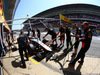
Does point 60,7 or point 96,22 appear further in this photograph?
point 60,7

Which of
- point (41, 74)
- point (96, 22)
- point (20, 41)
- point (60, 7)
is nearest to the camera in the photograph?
point (41, 74)

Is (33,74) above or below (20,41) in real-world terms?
below

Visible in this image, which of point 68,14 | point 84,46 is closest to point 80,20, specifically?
point 68,14

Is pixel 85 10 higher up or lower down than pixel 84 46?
higher up

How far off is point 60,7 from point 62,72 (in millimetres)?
46074

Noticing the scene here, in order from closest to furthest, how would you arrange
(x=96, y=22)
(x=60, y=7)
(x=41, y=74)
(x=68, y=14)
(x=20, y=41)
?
(x=41, y=74), (x=20, y=41), (x=96, y=22), (x=68, y=14), (x=60, y=7)

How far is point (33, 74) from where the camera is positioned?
9.23 feet

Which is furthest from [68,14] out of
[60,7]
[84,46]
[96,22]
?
[84,46]

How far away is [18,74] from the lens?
285cm

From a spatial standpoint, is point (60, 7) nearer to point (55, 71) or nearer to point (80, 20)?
point (80, 20)

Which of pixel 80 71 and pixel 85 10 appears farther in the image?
pixel 85 10

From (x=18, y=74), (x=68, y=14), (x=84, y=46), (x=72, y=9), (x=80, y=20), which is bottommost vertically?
(x=18, y=74)

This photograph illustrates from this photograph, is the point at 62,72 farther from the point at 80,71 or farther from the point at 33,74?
the point at 33,74

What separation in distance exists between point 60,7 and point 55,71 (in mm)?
46030
